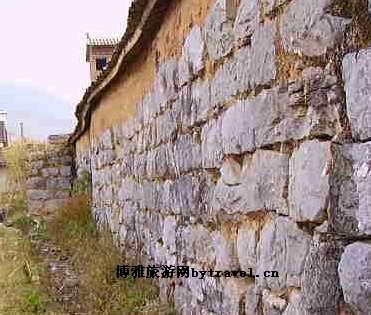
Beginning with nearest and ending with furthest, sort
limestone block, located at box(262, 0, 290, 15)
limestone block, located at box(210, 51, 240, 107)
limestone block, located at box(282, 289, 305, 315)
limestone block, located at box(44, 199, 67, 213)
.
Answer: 1. limestone block, located at box(282, 289, 305, 315)
2. limestone block, located at box(262, 0, 290, 15)
3. limestone block, located at box(210, 51, 240, 107)
4. limestone block, located at box(44, 199, 67, 213)

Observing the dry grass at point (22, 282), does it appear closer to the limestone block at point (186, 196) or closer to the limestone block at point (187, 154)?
the limestone block at point (186, 196)

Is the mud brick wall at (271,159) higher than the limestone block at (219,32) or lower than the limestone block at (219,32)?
lower

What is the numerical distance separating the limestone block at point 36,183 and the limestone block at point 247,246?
10014 millimetres

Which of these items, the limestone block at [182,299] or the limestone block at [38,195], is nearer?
the limestone block at [182,299]

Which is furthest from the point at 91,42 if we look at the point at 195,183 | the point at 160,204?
the point at 195,183

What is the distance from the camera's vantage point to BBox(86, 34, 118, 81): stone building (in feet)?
54.6

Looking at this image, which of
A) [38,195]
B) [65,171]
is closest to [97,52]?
[65,171]

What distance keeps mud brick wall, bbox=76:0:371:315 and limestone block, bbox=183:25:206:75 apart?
0.01 meters

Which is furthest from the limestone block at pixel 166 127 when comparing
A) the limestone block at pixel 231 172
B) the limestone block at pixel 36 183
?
the limestone block at pixel 36 183

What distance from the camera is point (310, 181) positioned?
1.96 metres

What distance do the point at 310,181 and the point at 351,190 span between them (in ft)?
0.78

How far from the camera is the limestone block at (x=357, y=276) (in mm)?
1642

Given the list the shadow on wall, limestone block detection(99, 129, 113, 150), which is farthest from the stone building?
limestone block detection(99, 129, 113, 150)

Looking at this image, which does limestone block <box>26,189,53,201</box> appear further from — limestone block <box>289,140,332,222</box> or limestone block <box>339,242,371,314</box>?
limestone block <box>339,242,371,314</box>
